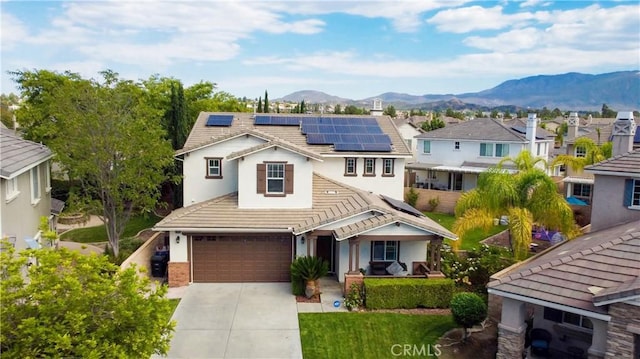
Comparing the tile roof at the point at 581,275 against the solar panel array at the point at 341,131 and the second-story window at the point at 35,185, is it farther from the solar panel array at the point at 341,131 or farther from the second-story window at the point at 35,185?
the second-story window at the point at 35,185

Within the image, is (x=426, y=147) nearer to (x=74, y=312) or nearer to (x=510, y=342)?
(x=510, y=342)

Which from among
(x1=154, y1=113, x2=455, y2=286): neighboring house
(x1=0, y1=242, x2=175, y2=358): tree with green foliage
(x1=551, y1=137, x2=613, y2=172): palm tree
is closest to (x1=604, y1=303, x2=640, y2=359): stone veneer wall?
A: (x1=154, y1=113, x2=455, y2=286): neighboring house

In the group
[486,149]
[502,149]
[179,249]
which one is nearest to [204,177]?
[179,249]

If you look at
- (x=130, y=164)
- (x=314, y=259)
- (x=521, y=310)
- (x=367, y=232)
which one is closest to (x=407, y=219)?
(x=367, y=232)

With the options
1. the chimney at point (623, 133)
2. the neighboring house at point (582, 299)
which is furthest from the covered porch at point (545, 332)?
the chimney at point (623, 133)

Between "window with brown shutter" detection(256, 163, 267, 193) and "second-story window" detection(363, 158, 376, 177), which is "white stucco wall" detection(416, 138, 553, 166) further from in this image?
"window with brown shutter" detection(256, 163, 267, 193)
